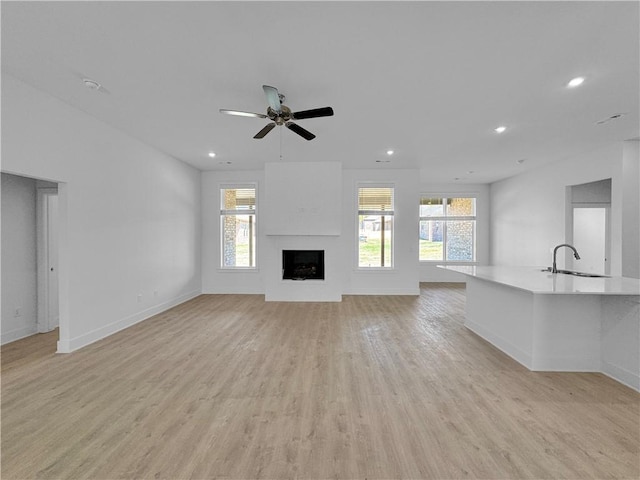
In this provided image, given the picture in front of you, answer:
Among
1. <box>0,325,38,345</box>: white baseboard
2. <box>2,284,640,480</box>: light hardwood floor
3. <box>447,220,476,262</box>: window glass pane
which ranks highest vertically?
<box>447,220,476,262</box>: window glass pane

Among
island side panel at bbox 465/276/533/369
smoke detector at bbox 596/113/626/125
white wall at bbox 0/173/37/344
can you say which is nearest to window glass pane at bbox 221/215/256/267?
white wall at bbox 0/173/37/344

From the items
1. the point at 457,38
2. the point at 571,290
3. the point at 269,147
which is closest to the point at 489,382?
the point at 571,290

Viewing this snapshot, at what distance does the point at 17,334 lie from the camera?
3.90 meters

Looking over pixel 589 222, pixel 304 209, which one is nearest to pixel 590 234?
pixel 589 222

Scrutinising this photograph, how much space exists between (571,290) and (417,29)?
255 centimetres

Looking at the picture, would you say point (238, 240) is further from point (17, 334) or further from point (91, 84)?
point (91, 84)

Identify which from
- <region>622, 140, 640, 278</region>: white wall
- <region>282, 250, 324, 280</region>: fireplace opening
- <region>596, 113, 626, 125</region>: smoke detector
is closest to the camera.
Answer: <region>596, 113, 626, 125</region>: smoke detector

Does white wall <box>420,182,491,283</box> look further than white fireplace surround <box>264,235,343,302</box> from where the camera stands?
Yes

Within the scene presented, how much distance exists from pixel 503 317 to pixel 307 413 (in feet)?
8.79

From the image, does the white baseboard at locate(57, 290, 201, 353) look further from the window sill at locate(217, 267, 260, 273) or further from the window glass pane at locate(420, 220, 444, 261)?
the window glass pane at locate(420, 220, 444, 261)

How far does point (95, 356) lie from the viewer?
335 cm

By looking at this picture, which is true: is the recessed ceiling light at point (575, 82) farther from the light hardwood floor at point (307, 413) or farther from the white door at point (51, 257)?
the white door at point (51, 257)

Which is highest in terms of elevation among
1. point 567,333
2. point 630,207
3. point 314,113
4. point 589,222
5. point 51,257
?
point 314,113

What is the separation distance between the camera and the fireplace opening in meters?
6.54
